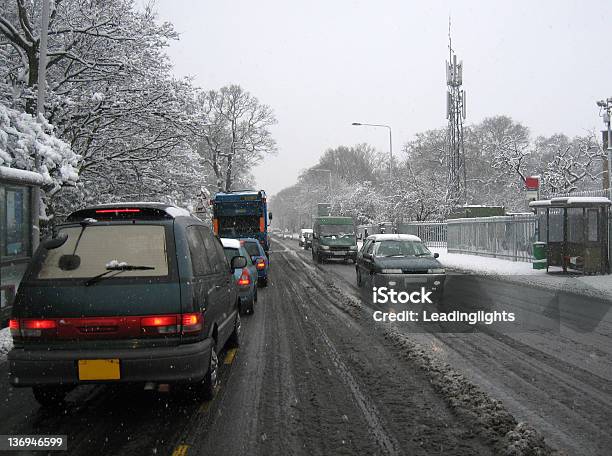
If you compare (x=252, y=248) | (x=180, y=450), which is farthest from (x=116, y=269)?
(x=252, y=248)

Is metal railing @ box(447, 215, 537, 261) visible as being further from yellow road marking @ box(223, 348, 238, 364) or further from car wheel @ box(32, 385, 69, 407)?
car wheel @ box(32, 385, 69, 407)

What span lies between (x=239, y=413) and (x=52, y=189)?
11736mm

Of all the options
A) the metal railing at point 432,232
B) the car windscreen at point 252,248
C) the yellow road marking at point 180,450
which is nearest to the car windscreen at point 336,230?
the metal railing at point 432,232

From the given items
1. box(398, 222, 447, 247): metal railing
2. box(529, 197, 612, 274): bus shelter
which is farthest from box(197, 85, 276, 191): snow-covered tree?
box(529, 197, 612, 274): bus shelter

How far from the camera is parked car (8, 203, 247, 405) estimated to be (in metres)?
4.33

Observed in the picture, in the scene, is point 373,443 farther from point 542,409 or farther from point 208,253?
point 208,253

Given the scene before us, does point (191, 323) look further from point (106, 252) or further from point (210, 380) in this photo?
point (106, 252)

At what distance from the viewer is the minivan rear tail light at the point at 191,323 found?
4457 mm

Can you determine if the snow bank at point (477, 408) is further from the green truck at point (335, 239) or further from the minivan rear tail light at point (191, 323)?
the green truck at point (335, 239)

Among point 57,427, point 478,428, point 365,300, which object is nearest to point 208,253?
point 57,427

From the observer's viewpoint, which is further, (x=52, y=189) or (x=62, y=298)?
(x=52, y=189)

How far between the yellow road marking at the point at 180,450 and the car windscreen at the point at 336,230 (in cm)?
2305

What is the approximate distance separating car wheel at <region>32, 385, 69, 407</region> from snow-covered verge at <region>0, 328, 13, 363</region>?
8.08ft

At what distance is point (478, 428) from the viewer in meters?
4.27
